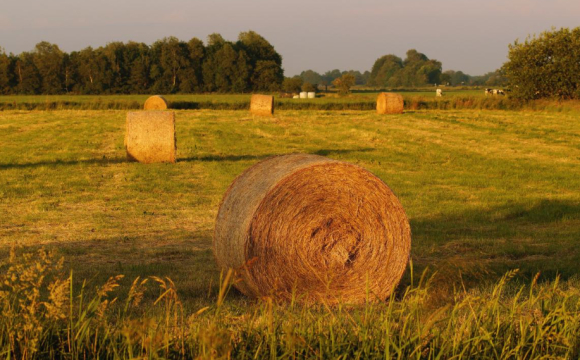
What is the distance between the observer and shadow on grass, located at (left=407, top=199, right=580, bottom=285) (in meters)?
8.17

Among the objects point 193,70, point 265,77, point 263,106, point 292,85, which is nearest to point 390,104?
point 263,106

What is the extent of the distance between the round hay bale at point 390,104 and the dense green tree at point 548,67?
345 inches

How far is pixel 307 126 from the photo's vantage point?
101ft

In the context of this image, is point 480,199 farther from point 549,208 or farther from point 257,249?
point 257,249

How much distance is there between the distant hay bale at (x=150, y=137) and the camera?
19.4m

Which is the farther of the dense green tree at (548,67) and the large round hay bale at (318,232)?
the dense green tree at (548,67)

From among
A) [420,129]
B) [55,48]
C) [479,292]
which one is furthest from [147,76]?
[479,292]

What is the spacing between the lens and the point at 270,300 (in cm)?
404

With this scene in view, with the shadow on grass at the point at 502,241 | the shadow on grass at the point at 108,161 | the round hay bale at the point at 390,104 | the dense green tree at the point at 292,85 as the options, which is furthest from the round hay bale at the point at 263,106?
the dense green tree at the point at 292,85

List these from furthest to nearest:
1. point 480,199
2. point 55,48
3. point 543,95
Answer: point 55,48 → point 543,95 → point 480,199

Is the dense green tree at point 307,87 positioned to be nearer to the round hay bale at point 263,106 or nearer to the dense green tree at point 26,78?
the dense green tree at point 26,78

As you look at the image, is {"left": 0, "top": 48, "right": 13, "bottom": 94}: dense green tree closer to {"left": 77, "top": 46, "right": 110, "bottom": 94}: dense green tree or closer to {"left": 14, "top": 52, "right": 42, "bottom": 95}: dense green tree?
{"left": 14, "top": 52, "right": 42, "bottom": 95}: dense green tree

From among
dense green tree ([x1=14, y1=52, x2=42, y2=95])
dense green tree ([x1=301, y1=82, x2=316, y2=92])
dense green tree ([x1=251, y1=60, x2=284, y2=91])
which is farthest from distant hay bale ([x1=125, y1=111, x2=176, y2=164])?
dense green tree ([x1=301, y1=82, x2=316, y2=92])

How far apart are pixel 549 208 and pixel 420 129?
56.1 ft
